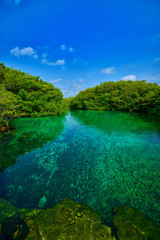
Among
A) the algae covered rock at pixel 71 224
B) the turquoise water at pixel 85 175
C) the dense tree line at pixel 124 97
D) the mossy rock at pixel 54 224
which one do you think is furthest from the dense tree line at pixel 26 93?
the dense tree line at pixel 124 97

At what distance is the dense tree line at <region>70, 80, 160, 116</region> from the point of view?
2300 centimetres

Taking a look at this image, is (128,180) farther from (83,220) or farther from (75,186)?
(83,220)

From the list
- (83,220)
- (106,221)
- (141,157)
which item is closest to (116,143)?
(141,157)

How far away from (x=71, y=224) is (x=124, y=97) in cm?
3143

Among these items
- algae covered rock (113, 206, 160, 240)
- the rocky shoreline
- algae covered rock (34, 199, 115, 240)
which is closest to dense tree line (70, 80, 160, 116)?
algae covered rock (113, 206, 160, 240)

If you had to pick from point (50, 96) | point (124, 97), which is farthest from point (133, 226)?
point (124, 97)

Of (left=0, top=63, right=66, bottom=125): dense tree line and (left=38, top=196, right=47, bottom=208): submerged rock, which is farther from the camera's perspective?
(left=0, top=63, right=66, bottom=125): dense tree line

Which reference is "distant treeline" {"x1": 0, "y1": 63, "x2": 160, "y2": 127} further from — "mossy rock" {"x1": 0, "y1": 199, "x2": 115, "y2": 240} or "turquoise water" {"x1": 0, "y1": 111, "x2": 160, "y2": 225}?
"mossy rock" {"x1": 0, "y1": 199, "x2": 115, "y2": 240}

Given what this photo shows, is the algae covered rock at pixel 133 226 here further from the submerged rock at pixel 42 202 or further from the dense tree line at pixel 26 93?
the dense tree line at pixel 26 93

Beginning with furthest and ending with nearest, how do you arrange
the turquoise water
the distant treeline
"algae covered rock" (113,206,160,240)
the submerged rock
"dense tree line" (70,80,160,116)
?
"dense tree line" (70,80,160,116) < the distant treeline < the turquoise water < the submerged rock < "algae covered rock" (113,206,160,240)

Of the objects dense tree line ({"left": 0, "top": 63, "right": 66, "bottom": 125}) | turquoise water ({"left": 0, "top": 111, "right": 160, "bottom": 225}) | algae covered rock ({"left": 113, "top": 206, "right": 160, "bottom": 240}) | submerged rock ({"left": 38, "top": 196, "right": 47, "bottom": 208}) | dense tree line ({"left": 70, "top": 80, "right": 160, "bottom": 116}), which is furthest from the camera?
dense tree line ({"left": 70, "top": 80, "right": 160, "bottom": 116})

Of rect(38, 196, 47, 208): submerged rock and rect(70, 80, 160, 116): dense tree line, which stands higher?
rect(70, 80, 160, 116): dense tree line

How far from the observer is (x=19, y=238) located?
248 cm

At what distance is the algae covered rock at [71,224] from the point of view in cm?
253
